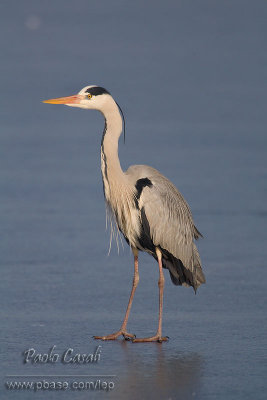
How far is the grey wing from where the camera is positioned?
6.84 meters

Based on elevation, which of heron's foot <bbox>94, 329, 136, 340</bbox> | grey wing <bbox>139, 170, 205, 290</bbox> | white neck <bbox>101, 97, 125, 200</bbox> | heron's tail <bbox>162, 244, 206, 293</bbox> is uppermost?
white neck <bbox>101, 97, 125, 200</bbox>

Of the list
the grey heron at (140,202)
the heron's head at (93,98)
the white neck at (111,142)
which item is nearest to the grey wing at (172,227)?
the grey heron at (140,202)

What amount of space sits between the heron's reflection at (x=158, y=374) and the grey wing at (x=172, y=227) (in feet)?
3.07

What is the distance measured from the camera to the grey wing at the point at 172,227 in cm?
684

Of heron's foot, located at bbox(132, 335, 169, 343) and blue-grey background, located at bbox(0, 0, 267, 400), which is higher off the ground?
blue-grey background, located at bbox(0, 0, 267, 400)

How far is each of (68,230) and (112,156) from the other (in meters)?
2.98

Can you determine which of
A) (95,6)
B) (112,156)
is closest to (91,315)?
(112,156)

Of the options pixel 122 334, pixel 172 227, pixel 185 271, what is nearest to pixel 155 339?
pixel 122 334

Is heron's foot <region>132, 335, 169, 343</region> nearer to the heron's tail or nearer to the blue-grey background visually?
the blue-grey background

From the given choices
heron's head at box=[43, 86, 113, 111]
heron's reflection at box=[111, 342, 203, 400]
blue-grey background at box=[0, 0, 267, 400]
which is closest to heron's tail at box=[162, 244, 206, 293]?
blue-grey background at box=[0, 0, 267, 400]

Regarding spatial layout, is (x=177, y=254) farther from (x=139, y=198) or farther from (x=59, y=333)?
(x=59, y=333)

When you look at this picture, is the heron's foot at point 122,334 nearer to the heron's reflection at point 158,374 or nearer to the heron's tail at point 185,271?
the heron's reflection at point 158,374

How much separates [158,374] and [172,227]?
1.70 m

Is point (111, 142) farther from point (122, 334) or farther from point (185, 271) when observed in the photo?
point (122, 334)
